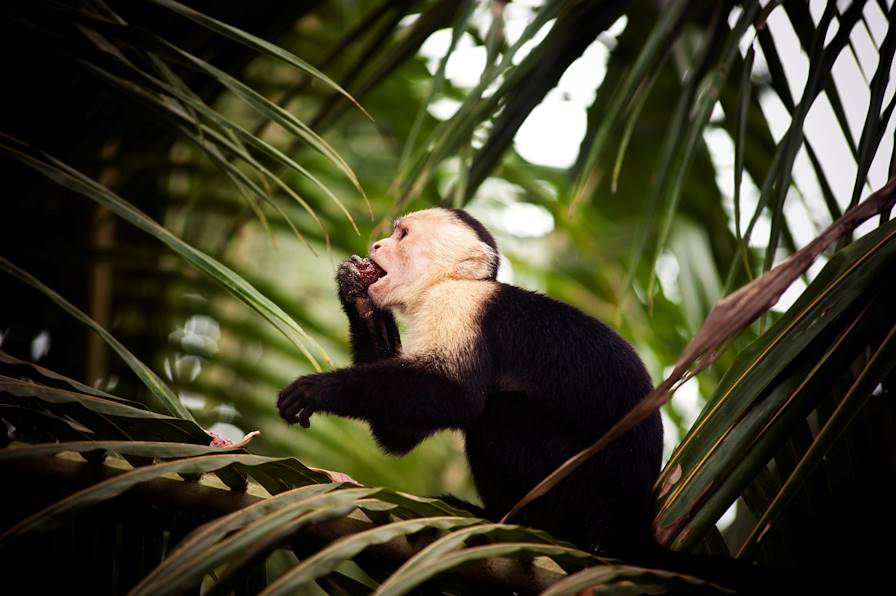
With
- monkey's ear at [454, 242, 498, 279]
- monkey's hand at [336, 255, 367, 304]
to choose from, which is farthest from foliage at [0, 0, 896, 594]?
monkey's ear at [454, 242, 498, 279]

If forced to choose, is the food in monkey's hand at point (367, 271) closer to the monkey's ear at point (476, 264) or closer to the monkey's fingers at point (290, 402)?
the monkey's ear at point (476, 264)

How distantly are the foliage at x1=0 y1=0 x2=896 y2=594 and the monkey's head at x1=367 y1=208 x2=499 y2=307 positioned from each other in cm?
21

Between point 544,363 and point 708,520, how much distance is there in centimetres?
97

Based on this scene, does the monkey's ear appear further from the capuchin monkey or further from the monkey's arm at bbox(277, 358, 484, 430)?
the monkey's arm at bbox(277, 358, 484, 430)

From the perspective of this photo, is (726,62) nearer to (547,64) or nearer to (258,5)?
(547,64)

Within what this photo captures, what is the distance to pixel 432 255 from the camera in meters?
2.61

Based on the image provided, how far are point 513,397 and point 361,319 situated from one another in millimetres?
517

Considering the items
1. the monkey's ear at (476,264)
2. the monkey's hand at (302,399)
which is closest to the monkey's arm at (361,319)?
A: the monkey's ear at (476,264)

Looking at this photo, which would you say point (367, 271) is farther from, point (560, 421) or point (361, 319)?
point (560, 421)

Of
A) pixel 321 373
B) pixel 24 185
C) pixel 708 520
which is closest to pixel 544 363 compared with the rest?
pixel 321 373

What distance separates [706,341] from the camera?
928mm

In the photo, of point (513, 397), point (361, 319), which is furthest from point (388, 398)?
point (361, 319)

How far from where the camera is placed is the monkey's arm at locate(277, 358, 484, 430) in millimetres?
1932

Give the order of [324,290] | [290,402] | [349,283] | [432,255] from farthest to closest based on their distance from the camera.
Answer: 1. [324,290]
2. [432,255]
3. [349,283]
4. [290,402]
